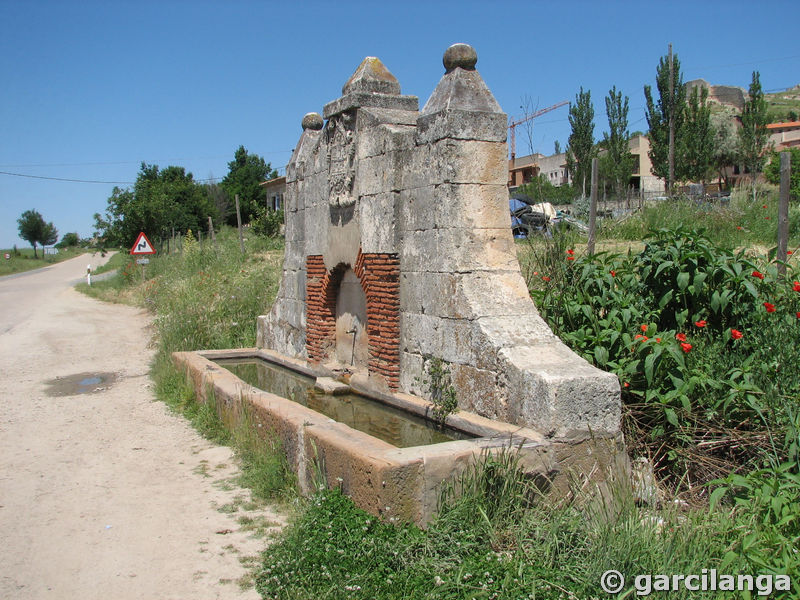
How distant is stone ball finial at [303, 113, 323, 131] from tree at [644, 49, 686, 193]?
20536 mm

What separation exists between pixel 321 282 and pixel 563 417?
4123mm

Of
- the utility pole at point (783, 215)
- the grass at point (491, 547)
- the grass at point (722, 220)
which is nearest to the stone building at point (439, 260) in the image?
the grass at point (491, 547)

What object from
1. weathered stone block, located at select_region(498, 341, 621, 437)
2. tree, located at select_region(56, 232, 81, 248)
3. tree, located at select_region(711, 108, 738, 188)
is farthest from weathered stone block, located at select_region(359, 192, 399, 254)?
tree, located at select_region(56, 232, 81, 248)

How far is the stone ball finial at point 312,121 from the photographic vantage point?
346 inches

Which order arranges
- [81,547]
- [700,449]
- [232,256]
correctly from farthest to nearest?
[232,256]
[700,449]
[81,547]

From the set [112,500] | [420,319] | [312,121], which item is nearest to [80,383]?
[312,121]

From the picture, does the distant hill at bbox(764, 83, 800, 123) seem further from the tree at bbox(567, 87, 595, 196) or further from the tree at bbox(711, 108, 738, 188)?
the tree at bbox(567, 87, 595, 196)

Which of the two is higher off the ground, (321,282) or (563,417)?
(321,282)

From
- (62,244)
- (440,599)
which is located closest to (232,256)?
(440,599)

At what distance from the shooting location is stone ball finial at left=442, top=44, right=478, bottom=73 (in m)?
5.82

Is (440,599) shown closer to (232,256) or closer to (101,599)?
(101,599)

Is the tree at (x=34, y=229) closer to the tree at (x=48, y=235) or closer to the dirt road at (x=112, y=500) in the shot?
the tree at (x=48, y=235)

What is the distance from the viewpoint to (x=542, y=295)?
634 centimetres

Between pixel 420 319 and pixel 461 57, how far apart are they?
87.4 inches
